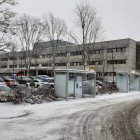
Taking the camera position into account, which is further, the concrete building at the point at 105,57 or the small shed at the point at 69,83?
the concrete building at the point at 105,57

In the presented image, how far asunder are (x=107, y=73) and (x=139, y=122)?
73.0 m

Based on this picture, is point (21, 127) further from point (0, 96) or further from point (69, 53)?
point (69, 53)

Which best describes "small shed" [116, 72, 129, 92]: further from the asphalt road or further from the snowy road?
the asphalt road

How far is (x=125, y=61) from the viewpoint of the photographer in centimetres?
8394

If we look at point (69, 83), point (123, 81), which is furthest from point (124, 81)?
point (69, 83)

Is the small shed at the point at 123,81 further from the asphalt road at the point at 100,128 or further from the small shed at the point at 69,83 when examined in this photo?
the asphalt road at the point at 100,128

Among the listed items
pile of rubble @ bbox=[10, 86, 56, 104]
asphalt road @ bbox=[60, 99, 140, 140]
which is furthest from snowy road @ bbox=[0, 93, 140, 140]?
pile of rubble @ bbox=[10, 86, 56, 104]

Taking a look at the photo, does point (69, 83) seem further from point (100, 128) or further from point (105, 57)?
point (105, 57)

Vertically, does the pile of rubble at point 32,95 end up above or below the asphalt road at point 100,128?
above

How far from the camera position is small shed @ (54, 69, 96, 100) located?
2767 centimetres

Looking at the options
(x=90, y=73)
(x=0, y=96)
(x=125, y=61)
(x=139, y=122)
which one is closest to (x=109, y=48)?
(x=125, y=61)

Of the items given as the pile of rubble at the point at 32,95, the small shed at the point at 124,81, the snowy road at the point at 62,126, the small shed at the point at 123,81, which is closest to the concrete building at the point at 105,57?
the small shed at the point at 124,81

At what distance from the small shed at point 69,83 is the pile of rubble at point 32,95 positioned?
0.80 metres

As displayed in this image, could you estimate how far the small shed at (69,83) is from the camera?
90.8ft
